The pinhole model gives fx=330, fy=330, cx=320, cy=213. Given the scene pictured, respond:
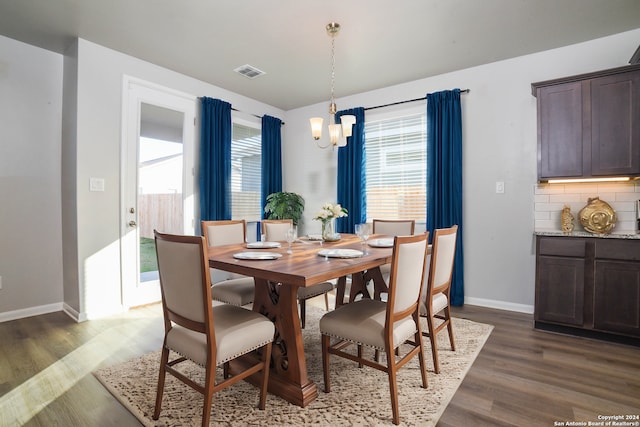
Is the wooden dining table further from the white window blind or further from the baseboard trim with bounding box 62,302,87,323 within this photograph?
the white window blind

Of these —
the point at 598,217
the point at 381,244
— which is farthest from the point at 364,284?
the point at 598,217

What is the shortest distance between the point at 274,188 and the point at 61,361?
3316 millimetres

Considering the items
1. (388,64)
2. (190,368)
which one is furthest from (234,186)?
(190,368)

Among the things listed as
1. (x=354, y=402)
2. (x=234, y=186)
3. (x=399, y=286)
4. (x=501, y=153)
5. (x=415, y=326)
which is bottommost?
(x=354, y=402)

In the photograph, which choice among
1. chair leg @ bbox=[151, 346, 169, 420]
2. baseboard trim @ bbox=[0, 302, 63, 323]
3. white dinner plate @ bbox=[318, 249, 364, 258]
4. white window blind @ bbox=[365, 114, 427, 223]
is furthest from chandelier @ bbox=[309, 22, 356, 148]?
baseboard trim @ bbox=[0, 302, 63, 323]

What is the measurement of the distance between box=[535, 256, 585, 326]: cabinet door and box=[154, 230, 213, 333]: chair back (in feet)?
9.38

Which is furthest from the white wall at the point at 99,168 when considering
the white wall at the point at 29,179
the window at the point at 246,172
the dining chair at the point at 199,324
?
the dining chair at the point at 199,324

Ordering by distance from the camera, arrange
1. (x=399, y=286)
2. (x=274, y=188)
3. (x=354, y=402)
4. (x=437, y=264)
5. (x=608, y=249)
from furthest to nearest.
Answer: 1. (x=274, y=188)
2. (x=608, y=249)
3. (x=437, y=264)
4. (x=354, y=402)
5. (x=399, y=286)

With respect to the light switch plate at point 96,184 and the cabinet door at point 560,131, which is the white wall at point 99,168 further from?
the cabinet door at point 560,131

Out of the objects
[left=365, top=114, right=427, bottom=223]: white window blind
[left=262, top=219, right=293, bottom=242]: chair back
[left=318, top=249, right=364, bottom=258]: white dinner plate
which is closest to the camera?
[left=318, top=249, right=364, bottom=258]: white dinner plate

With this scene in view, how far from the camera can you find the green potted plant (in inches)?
185

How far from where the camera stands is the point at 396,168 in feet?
14.1

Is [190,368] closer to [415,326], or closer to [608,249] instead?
[415,326]

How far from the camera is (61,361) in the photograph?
2328mm
